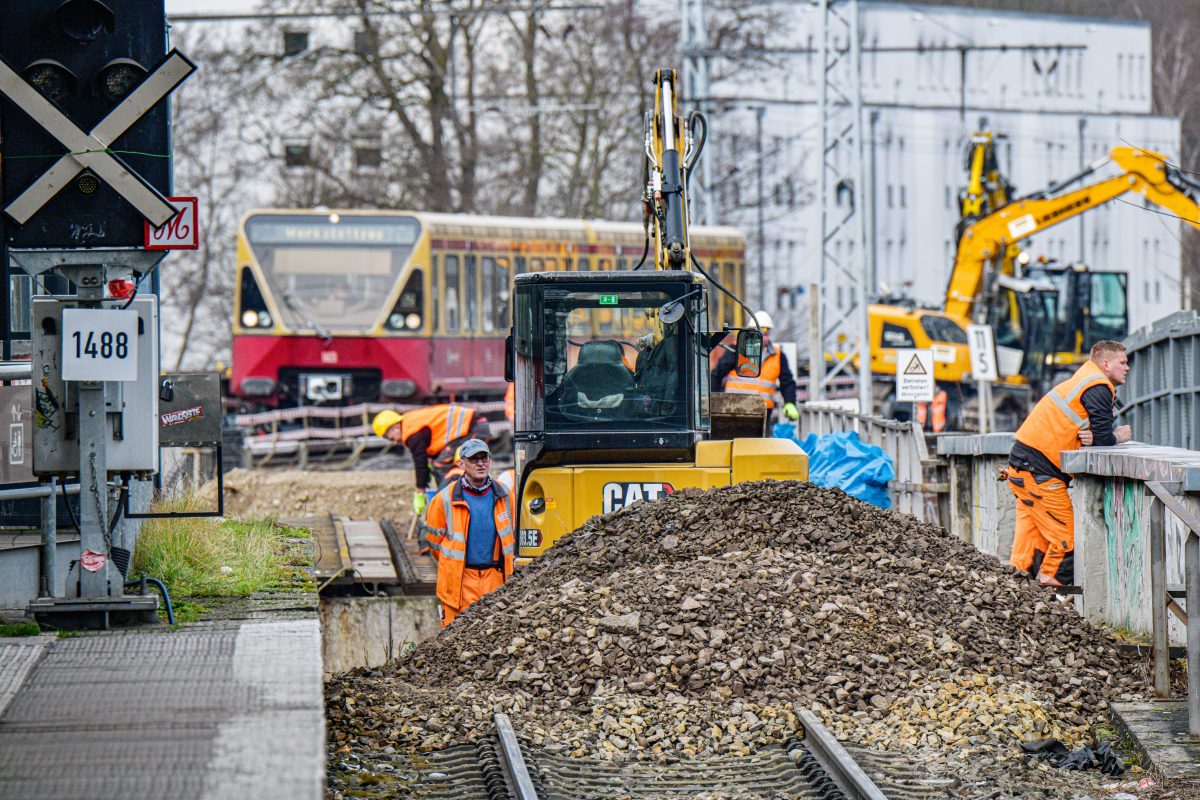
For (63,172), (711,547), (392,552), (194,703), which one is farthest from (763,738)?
(392,552)

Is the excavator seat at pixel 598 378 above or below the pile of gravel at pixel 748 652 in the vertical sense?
above

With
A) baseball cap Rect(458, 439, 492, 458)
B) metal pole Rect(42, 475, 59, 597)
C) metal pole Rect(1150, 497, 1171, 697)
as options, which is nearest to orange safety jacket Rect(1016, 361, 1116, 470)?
metal pole Rect(1150, 497, 1171, 697)

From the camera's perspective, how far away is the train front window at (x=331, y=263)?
1029 inches

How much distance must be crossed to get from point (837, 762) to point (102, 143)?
4.19 metres

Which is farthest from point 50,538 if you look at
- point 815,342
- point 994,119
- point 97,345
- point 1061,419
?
point 994,119

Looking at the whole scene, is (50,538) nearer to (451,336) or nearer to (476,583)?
(476,583)

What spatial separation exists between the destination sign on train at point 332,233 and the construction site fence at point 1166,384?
38.9ft

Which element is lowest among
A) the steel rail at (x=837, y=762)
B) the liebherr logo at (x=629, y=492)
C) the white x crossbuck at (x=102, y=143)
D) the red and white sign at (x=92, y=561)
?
the steel rail at (x=837, y=762)

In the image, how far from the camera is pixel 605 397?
485 inches

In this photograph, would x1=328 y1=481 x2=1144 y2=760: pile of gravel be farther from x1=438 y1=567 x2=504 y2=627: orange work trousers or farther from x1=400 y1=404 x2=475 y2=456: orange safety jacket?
x1=400 y1=404 x2=475 y2=456: orange safety jacket

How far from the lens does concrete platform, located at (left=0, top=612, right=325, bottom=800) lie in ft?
17.4

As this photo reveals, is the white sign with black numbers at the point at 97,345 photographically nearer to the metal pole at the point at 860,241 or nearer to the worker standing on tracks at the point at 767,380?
the worker standing on tracks at the point at 767,380

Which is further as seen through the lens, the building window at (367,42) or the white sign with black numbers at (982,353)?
the building window at (367,42)

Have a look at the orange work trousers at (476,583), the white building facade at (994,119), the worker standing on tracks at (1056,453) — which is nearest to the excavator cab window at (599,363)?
the orange work trousers at (476,583)
